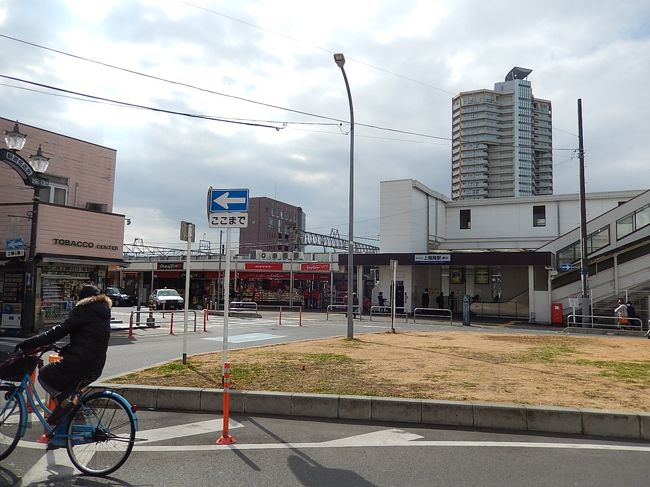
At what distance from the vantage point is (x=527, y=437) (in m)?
6.36

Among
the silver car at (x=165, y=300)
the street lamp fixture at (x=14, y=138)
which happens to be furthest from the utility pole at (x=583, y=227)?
the silver car at (x=165, y=300)

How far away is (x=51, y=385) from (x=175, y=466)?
1.43m

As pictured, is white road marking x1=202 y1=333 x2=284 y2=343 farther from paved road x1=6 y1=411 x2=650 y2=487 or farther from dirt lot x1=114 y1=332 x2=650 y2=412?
paved road x1=6 y1=411 x2=650 y2=487

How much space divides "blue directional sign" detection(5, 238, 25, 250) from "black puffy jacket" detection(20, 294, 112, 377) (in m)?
15.8

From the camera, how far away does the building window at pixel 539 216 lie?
39344 millimetres

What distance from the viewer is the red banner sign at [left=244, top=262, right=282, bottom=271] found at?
4400 centimetres

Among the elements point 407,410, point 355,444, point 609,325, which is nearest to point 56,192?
point 407,410

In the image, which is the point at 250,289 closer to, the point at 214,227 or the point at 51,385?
the point at 214,227

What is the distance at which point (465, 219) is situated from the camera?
4325cm

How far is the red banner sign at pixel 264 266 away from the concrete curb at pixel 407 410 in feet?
118

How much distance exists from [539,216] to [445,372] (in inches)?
1313

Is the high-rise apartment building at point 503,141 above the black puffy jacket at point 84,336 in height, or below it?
above

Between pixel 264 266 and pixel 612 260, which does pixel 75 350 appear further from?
pixel 264 266

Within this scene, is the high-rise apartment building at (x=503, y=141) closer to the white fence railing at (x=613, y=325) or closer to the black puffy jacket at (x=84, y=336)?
the white fence railing at (x=613, y=325)
